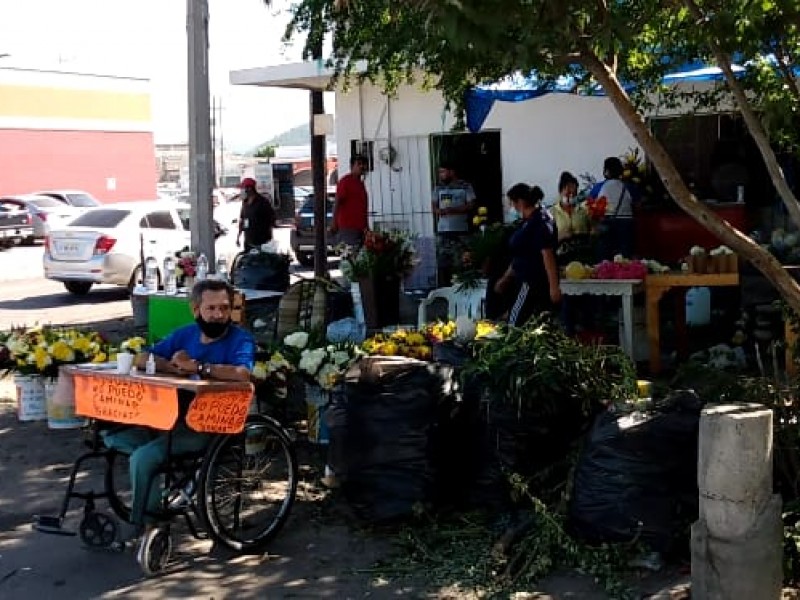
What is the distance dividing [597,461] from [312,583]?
4.61ft

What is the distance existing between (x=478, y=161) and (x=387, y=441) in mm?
10243

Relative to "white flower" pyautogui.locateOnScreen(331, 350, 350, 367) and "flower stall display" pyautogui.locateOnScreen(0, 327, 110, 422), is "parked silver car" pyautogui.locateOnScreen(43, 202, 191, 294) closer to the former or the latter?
"flower stall display" pyautogui.locateOnScreen(0, 327, 110, 422)

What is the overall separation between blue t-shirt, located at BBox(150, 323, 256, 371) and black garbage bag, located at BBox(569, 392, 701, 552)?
176 cm

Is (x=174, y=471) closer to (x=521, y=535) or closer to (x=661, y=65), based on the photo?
(x=521, y=535)

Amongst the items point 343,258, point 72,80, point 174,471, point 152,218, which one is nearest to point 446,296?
point 343,258

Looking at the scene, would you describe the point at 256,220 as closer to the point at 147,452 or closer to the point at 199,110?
the point at 199,110

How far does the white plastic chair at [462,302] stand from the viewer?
9602 mm

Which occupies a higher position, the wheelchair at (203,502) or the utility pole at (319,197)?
the utility pole at (319,197)

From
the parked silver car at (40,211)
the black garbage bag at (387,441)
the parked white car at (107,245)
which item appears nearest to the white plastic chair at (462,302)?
the black garbage bag at (387,441)

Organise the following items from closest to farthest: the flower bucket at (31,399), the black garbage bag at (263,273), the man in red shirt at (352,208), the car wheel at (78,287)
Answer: the flower bucket at (31,399) < the black garbage bag at (263,273) < the man in red shirt at (352,208) < the car wheel at (78,287)

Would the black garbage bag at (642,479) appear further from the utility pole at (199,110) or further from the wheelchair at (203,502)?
the utility pole at (199,110)

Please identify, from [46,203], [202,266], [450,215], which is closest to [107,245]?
[450,215]

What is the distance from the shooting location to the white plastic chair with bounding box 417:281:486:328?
31.5ft

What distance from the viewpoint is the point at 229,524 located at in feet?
17.5
